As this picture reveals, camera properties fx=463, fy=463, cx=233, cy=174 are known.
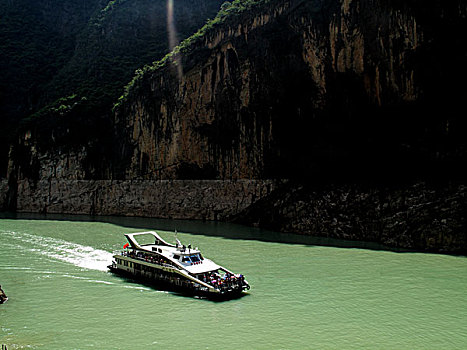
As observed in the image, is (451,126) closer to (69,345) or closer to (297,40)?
(297,40)

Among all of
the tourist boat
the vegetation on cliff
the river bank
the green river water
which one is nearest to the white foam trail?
the green river water

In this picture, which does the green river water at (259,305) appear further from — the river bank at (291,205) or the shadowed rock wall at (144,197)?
the shadowed rock wall at (144,197)

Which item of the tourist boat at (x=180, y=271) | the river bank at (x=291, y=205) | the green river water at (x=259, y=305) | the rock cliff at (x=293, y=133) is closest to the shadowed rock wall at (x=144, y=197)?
the river bank at (x=291, y=205)

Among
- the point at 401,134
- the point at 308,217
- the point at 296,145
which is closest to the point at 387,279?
the point at 308,217

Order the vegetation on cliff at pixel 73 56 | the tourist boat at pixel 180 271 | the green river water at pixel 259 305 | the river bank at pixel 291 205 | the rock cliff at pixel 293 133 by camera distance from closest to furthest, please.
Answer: the green river water at pixel 259 305 → the tourist boat at pixel 180 271 → the river bank at pixel 291 205 → the rock cliff at pixel 293 133 → the vegetation on cliff at pixel 73 56

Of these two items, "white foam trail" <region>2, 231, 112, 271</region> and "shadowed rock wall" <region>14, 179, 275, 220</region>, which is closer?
"white foam trail" <region>2, 231, 112, 271</region>

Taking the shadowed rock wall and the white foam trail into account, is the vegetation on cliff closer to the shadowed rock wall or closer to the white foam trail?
the shadowed rock wall
